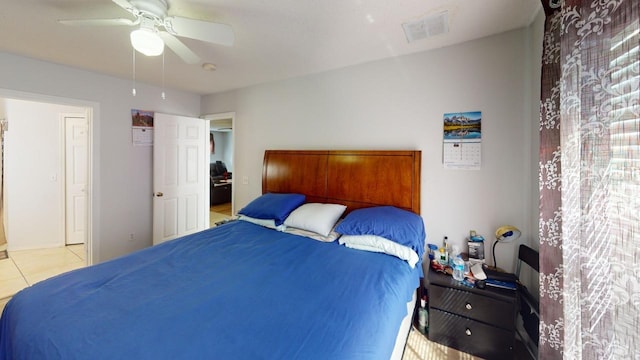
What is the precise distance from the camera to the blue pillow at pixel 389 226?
1893 mm

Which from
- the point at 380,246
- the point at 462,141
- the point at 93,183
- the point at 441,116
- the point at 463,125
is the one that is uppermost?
the point at 441,116

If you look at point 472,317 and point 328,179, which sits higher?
point 328,179

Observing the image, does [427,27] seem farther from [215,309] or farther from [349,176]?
[215,309]

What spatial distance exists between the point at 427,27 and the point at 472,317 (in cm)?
222

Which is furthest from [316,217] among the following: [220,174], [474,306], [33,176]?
[220,174]

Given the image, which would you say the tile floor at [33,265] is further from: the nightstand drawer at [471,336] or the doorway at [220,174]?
the nightstand drawer at [471,336]

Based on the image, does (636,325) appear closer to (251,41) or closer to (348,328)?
(348,328)

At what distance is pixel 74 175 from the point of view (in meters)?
4.06

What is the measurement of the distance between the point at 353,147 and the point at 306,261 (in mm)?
1411

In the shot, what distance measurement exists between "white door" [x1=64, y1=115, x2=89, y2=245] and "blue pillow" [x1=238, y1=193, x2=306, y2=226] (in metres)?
3.45

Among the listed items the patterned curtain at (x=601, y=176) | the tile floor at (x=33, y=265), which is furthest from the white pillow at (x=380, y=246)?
the tile floor at (x=33, y=265)

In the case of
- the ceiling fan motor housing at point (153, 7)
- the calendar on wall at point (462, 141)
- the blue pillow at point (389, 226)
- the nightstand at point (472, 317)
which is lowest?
the nightstand at point (472, 317)

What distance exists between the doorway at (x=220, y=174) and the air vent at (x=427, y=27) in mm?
4322

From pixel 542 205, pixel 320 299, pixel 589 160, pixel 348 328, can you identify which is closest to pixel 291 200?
pixel 320 299
